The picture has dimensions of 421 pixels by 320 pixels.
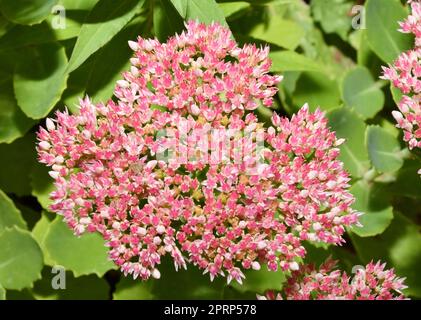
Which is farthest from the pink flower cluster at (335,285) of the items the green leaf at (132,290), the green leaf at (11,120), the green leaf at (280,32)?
the green leaf at (11,120)

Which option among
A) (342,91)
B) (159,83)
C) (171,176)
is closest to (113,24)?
(159,83)

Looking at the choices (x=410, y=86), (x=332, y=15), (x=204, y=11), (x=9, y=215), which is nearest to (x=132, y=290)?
(x=9, y=215)

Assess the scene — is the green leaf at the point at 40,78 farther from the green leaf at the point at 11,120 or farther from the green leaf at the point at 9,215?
the green leaf at the point at 9,215

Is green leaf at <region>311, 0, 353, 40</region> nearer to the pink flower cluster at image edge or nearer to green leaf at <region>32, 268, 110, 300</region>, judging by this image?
the pink flower cluster at image edge

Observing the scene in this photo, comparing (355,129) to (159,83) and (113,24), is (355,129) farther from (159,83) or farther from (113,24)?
(113,24)

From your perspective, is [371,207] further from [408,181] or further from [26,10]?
[26,10]

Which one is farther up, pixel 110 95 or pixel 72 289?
pixel 110 95
